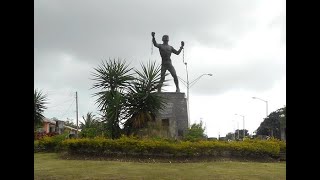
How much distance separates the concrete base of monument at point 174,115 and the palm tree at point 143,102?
0.77m

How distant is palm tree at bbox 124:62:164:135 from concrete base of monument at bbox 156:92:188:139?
77 centimetres

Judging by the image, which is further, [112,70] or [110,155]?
[112,70]

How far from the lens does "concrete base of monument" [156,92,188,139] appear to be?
18516mm

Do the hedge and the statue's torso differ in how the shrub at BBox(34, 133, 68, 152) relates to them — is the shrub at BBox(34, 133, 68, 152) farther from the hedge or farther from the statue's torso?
the statue's torso

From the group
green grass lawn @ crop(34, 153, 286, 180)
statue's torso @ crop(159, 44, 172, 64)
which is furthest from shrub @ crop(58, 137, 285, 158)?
statue's torso @ crop(159, 44, 172, 64)

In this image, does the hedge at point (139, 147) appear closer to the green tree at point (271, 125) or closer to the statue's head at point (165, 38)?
the statue's head at point (165, 38)

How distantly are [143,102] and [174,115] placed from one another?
239 cm

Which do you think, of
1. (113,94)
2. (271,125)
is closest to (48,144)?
(113,94)
